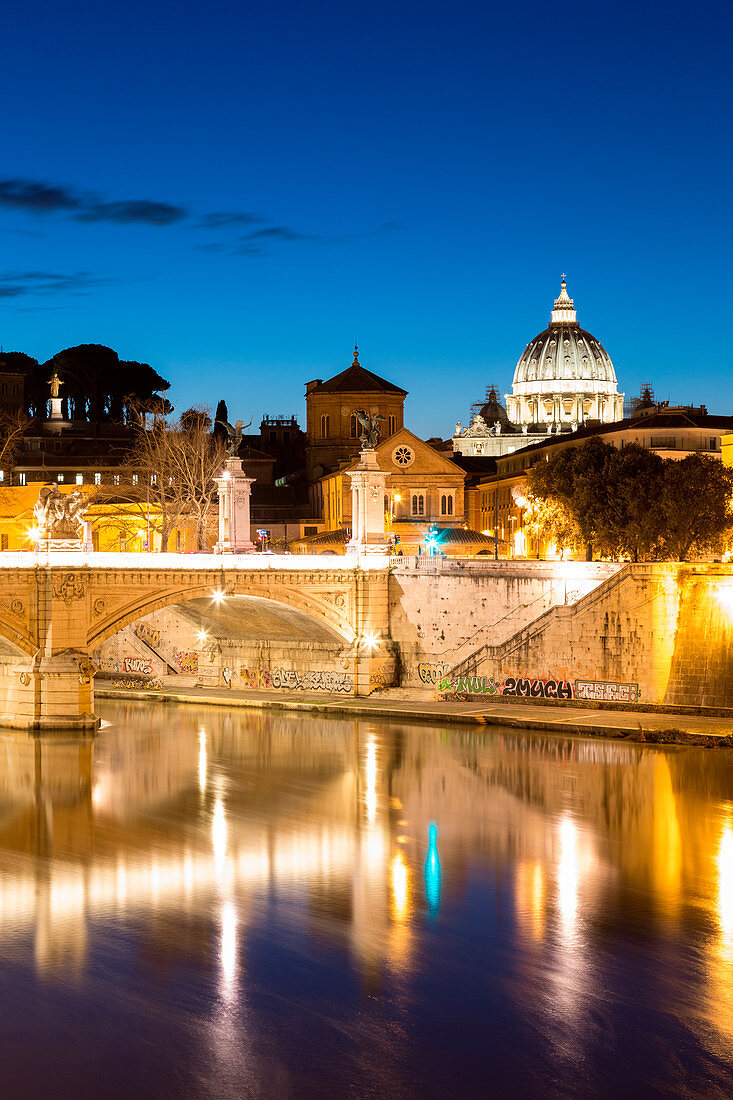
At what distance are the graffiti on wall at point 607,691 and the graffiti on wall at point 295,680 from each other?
806 cm

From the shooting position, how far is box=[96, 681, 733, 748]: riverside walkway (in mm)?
36062

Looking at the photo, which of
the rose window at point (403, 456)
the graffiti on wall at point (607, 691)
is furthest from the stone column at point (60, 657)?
the rose window at point (403, 456)

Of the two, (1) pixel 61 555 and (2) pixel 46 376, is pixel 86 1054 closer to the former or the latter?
(1) pixel 61 555

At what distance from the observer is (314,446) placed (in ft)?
253

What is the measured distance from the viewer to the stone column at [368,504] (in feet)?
145

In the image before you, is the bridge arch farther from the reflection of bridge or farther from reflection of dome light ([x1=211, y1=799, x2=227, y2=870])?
reflection of dome light ([x1=211, y1=799, x2=227, y2=870])

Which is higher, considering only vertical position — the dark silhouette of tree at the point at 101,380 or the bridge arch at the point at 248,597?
the dark silhouette of tree at the point at 101,380

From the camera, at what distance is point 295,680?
47.0 meters

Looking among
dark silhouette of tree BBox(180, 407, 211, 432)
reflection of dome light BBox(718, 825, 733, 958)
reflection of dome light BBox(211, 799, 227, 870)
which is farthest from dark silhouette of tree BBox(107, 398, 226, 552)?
reflection of dome light BBox(718, 825, 733, 958)

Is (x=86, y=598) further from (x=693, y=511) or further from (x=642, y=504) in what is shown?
(x=693, y=511)

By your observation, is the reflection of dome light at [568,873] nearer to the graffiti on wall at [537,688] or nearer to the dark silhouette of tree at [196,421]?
the graffiti on wall at [537,688]

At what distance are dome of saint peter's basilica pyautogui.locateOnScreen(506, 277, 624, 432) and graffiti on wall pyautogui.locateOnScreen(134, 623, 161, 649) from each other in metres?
79.5

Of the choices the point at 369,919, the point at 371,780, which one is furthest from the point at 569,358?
the point at 369,919

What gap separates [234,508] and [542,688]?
39.6 ft
